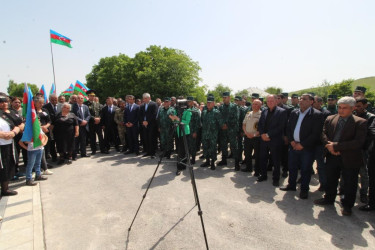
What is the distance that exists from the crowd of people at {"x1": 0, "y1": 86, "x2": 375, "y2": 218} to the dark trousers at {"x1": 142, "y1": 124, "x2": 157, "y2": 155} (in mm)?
26

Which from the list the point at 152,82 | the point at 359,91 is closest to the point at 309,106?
the point at 359,91

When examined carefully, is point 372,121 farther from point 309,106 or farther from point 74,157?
point 74,157

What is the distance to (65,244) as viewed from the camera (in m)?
3.05

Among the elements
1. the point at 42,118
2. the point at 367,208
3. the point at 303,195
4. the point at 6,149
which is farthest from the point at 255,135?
the point at 42,118

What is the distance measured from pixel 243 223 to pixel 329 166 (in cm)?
211

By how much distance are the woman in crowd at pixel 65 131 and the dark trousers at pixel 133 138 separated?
6.22 feet

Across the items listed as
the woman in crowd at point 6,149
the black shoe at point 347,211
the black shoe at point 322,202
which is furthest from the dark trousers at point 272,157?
the woman in crowd at point 6,149

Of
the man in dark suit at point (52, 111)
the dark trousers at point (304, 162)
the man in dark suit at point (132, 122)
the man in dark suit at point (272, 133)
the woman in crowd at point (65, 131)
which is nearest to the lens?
the dark trousers at point (304, 162)

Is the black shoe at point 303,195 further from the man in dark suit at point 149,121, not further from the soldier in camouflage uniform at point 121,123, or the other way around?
the soldier in camouflage uniform at point 121,123

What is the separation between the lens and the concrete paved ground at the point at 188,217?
3.07 m

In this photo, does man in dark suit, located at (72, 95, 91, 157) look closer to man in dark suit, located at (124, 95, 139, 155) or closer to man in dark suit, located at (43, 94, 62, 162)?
man in dark suit, located at (43, 94, 62, 162)

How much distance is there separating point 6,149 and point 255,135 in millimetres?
6009

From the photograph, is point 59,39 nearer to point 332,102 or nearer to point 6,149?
point 6,149

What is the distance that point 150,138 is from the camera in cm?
772
